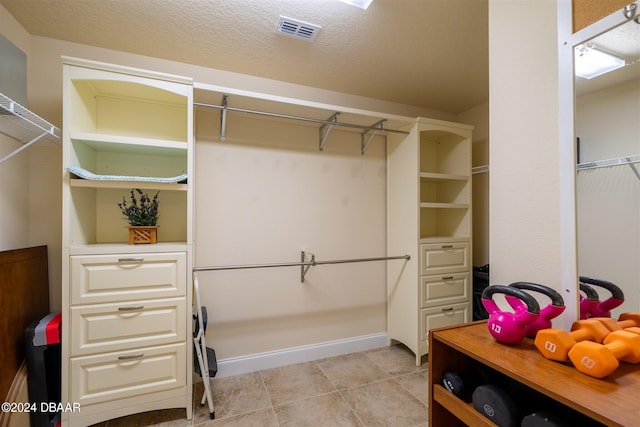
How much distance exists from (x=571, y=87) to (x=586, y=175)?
30cm

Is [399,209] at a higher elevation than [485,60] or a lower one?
lower

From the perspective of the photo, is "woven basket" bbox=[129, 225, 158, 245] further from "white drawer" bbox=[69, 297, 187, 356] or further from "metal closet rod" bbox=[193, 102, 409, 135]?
"metal closet rod" bbox=[193, 102, 409, 135]

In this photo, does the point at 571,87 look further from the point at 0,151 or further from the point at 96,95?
the point at 0,151

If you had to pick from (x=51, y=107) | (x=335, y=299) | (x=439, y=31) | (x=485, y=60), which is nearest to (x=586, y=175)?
(x=439, y=31)

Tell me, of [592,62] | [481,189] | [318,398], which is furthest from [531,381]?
[481,189]

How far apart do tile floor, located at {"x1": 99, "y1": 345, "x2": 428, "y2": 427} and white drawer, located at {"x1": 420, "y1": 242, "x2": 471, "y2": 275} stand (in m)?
0.83

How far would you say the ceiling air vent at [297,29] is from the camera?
165 cm

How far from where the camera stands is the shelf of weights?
0.60m

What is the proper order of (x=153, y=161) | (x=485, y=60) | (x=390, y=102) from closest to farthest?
1. (x=153, y=161)
2. (x=485, y=60)
3. (x=390, y=102)

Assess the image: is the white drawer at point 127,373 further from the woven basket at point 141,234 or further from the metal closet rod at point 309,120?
the metal closet rod at point 309,120

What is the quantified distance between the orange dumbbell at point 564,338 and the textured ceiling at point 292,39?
1659 mm

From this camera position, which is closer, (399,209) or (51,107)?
(51,107)

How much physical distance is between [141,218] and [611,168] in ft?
7.32

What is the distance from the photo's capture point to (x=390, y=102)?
2756 millimetres
